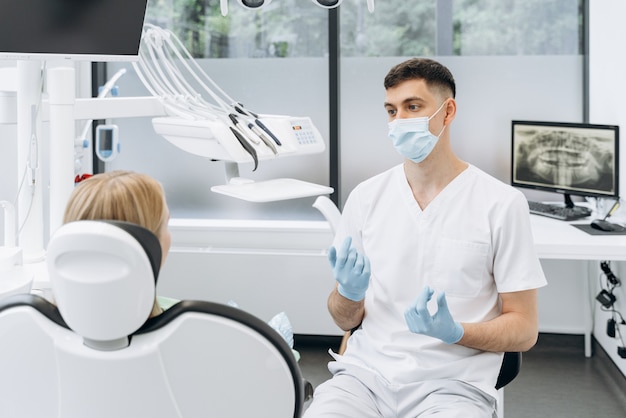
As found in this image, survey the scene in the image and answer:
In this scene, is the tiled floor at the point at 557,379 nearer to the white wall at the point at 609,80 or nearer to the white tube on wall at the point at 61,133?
the white wall at the point at 609,80

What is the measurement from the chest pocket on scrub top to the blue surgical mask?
24 centimetres

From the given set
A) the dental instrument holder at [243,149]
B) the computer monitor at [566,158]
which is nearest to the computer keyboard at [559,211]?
the computer monitor at [566,158]

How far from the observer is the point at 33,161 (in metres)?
1.92

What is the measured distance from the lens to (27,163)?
192cm

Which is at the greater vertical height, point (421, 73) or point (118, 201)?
point (421, 73)

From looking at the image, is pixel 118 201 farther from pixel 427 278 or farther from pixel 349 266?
pixel 427 278

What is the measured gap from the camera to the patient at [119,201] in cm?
106

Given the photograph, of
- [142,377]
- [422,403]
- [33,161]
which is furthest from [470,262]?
[33,161]

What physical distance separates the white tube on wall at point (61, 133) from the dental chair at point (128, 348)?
2.60 feet

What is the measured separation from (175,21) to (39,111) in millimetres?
1937

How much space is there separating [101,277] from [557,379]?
101 inches

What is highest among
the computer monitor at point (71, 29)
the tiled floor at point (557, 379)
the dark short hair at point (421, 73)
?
the computer monitor at point (71, 29)

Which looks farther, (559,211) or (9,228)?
(559,211)

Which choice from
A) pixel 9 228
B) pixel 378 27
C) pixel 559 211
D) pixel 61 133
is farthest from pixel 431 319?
pixel 378 27
